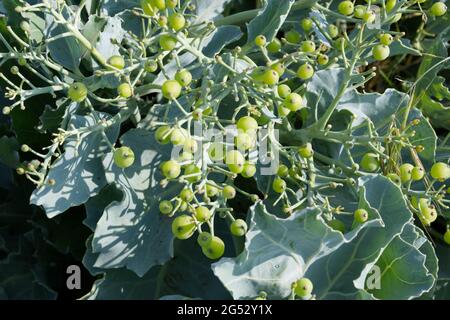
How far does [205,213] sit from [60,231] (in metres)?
0.62

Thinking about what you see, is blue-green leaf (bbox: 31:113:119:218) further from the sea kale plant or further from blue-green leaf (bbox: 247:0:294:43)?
blue-green leaf (bbox: 247:0:294:43)

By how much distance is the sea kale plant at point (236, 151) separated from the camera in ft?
3.90

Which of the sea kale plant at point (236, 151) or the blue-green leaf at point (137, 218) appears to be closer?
the sea kale plant at point (236, 151)

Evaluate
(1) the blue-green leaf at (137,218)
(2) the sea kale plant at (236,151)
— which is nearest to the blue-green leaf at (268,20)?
(2) the sea kale plant at (236,151)

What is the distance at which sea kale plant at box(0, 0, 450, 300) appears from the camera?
1189 mm

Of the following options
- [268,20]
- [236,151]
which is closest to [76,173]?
[236,151]

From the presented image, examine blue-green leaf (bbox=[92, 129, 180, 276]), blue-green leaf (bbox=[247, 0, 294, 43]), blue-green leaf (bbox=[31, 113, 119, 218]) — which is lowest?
blue-green leaf (bbox=[92, 129, 180, 276])

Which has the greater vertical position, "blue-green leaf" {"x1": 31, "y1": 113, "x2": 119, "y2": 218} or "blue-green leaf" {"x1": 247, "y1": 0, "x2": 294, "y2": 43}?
"blue-green leaf" {"x1": 247, "y1": 0, "x2": 294, "y2": 43}

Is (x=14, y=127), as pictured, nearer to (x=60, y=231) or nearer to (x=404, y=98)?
(x=60, y=231)

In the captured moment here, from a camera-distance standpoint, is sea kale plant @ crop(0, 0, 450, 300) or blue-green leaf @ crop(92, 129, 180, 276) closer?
sea kale plant @ crop(0, 0, 450, 300)

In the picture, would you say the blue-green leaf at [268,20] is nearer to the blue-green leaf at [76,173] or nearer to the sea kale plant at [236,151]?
the sea kale plant at [236,151]

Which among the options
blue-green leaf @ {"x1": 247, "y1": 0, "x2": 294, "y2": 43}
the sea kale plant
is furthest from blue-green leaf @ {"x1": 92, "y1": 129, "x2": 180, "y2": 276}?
blue-green leaf @ {"x1": 247, "y1": 0, "x2": 294, "y2": 43}

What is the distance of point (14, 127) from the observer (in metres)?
1.56

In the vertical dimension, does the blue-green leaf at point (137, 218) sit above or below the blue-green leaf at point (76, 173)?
below
